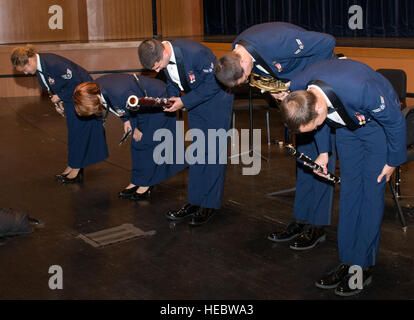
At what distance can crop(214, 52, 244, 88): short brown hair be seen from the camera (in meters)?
3.03

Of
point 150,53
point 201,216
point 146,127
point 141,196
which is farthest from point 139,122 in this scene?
point 150,53

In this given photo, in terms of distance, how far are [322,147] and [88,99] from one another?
1.56m

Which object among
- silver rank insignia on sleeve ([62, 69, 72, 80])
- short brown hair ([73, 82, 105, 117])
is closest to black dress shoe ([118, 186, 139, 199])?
short brown hair ([73, 82, 105, 117])

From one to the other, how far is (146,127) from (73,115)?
2.47 ft

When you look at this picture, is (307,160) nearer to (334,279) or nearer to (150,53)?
(334,279)

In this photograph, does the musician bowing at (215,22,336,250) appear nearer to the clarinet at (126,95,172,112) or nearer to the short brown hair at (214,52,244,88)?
the short brown hair at (214,52,244,88)

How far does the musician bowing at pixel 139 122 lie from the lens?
4.00 metres

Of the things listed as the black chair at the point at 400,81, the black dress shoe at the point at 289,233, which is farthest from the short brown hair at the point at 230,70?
the black chair at the point at 400,81

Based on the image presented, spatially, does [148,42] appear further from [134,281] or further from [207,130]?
[134,281]

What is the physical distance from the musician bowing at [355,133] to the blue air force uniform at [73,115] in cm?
230

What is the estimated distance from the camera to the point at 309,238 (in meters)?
3.38

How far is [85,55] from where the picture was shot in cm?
937

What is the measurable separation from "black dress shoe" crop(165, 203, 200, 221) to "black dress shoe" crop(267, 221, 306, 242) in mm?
636

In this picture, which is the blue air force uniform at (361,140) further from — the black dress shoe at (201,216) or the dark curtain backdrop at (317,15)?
the dark curtain backdrop at (317,15)
